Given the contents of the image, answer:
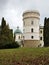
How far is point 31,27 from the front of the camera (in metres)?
85.6

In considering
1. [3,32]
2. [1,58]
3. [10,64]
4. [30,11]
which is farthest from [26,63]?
[30,11]

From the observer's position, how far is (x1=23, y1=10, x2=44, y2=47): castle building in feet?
271

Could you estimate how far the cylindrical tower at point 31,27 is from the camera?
271ft

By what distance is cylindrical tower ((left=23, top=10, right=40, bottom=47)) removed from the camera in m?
82.8

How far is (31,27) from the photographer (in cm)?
8562

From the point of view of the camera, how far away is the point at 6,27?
2216 inches

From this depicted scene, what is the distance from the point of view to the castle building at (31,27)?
271 feet

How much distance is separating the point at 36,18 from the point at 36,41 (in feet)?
28.3

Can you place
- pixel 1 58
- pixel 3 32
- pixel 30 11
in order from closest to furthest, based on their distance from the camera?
pixel 1 58
pixel 3 32
pixel 30 11

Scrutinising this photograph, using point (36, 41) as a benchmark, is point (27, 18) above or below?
above

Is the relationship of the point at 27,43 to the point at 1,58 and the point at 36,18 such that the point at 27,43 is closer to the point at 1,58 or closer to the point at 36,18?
the point at 36,18

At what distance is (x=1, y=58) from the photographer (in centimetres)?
2098

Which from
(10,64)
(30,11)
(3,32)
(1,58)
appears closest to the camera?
(10,64)

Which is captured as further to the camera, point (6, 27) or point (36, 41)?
point (36, 41)
